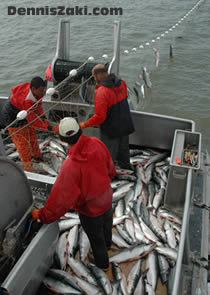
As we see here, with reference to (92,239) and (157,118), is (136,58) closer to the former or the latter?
(157,118)

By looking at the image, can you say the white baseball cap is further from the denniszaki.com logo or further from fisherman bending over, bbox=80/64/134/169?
the denniszaki.com logo

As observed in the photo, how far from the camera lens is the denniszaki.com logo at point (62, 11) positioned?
17.5 meters

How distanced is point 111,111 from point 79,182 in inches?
74.6

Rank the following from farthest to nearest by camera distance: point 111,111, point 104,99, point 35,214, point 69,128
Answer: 1. point 111,111
2. point 104,99
3. point 35,214
4. point 69,128

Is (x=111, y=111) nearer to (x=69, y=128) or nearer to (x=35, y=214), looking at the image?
(x=69, y=128)

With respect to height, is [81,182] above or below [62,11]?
below

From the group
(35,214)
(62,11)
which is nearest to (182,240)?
(35,214)

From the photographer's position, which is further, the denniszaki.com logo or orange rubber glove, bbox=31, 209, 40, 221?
the denniszaki.com logo

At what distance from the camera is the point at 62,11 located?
17719 mm

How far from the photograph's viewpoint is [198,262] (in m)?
3.54

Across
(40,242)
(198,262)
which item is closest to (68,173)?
(40,242)

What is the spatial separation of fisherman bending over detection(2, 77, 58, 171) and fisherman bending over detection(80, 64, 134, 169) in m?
0.77

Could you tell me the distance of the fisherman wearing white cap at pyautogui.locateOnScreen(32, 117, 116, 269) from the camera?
2502 mm

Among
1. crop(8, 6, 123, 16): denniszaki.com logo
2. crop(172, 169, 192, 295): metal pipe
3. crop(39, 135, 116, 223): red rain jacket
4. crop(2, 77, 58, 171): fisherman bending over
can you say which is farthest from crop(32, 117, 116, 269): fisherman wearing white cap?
crop(8, 6, 123, 16): denniszaki.com logo
